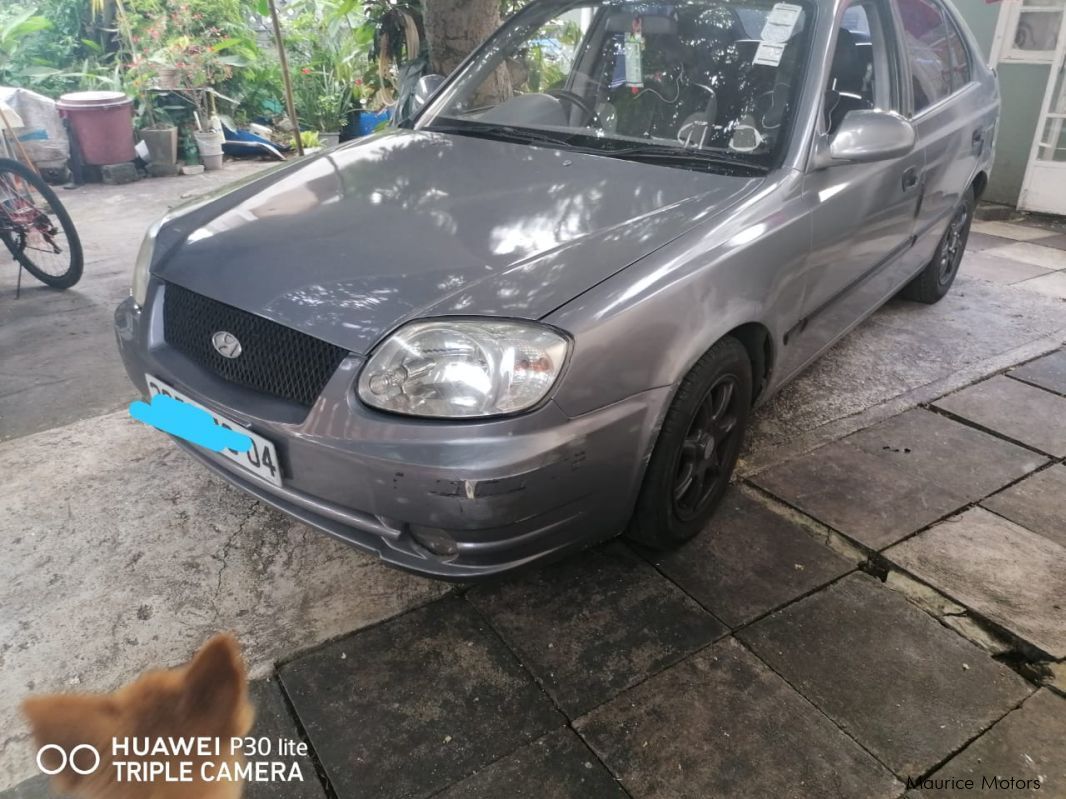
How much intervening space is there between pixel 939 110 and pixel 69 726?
3698 millimetres

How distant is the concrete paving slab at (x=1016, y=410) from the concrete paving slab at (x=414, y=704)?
225cm

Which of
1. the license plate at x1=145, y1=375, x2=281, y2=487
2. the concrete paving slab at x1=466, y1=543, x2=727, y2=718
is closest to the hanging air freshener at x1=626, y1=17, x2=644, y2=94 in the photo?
the concrete paving slab at x1=466, y1=543, x2=727, y2=718

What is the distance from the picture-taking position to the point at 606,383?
175 cm

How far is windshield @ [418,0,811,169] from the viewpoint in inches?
94.1

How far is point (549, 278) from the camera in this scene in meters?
1.81

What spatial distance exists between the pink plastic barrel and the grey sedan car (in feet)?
18.2

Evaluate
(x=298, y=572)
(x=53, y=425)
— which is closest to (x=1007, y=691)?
(x=298, y=572)

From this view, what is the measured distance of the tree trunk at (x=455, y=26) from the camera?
4.59 m

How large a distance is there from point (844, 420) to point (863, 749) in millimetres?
1631

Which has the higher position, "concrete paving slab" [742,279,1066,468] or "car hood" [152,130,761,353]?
"car hood" [152,130,761,353]

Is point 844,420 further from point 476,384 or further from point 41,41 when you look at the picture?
point 41,41

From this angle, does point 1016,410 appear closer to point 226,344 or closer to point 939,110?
point 939,110

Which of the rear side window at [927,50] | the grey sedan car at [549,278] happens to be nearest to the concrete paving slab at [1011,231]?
the rear side window at [927,50]

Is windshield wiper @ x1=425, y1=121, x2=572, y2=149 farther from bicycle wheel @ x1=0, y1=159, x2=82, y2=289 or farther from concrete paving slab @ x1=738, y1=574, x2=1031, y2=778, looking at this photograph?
bicycle wheel @ x1=0, y1=159, x2=82, y2=289
